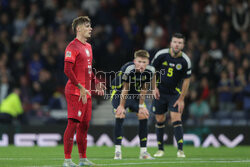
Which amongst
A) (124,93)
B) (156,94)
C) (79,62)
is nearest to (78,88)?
(79,62)

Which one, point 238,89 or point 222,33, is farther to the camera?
point 222,33

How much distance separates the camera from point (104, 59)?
18.0 meters

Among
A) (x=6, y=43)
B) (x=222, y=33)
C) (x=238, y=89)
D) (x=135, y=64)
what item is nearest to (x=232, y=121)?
(x=238, y=89)

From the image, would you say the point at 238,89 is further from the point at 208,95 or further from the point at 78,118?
the point at 78,118

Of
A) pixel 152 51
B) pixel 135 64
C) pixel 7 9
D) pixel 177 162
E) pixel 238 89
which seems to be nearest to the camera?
pixel 177 162

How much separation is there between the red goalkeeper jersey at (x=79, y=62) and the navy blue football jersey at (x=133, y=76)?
1637 millimetres

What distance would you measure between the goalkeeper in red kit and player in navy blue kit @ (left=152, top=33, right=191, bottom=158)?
2.85m

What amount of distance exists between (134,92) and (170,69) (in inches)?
49.4

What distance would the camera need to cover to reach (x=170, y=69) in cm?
1120

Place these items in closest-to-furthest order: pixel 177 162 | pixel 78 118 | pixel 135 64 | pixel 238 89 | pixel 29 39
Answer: pixel 78 118 < pixel 177 162 < pixel 135 64 < pixel 238 89 < pixel 29 39

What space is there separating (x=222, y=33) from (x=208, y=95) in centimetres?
215

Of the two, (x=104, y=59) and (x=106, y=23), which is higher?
(x=106, y=23)

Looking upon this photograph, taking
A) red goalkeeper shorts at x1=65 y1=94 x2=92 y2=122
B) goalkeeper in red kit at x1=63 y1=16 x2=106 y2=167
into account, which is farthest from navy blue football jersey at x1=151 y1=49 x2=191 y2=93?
red goalkeeper shorts at x1=65 y1=94 x2=92 y2=122

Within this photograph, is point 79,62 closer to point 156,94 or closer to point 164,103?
point 156,94
